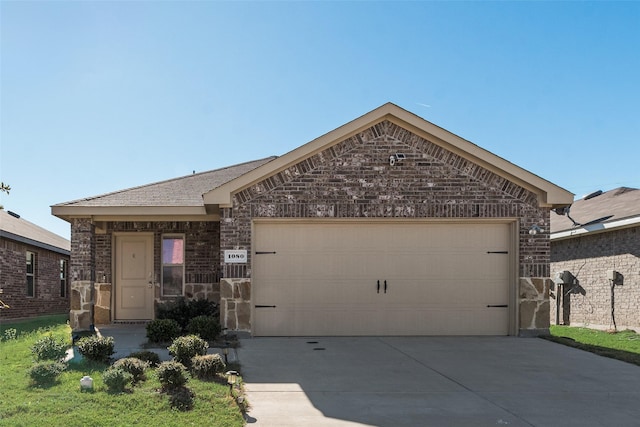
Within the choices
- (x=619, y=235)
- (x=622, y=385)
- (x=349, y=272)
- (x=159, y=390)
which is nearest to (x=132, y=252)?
(x=349, y=272)

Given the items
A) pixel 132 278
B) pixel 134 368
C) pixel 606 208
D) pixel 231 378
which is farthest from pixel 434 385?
pixel 606 208

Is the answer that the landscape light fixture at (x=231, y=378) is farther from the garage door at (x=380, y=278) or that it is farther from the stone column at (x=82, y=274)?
the stone column at (x=82, y=274)

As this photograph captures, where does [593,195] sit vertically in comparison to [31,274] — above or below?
above

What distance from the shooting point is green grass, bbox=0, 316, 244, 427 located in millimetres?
6215

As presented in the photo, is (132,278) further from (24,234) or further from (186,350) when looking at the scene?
(186,350)

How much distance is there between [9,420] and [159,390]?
65.1 inches

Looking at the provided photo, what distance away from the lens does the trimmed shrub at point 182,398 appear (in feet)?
21.9

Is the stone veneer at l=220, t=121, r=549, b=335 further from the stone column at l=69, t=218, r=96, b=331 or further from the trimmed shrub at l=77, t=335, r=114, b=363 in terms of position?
the trimmed shrub at l=77, t=335, r=114, b=363

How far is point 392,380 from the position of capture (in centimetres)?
843

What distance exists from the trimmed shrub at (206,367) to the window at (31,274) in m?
14.7

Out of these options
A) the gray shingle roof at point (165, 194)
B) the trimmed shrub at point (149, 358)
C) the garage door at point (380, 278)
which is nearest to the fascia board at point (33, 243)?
the gray shingle roof at point (165, 194)

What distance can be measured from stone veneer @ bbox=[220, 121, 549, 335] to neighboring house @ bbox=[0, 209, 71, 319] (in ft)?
30.0

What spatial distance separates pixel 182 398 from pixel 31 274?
633 inches

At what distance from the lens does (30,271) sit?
67.6 feet
